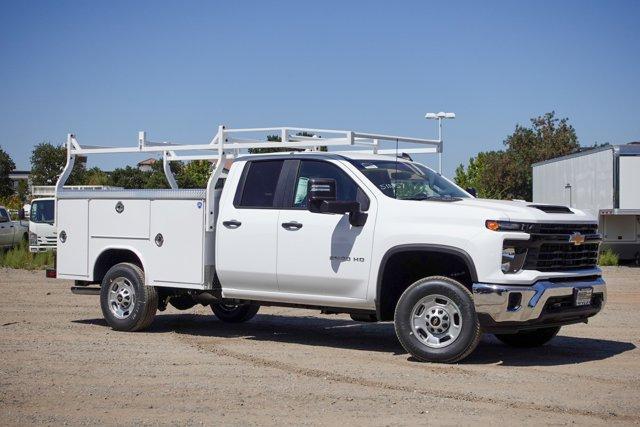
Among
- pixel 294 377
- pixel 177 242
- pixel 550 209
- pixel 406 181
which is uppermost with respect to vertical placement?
pixel 406 181

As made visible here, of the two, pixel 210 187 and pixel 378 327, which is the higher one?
pixel 210 187

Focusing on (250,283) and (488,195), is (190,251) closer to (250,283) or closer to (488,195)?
(250,283)

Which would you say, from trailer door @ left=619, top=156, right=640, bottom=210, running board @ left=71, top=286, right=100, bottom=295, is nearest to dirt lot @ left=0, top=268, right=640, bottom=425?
running board @ left=71, top=286, right=100, bottom=295

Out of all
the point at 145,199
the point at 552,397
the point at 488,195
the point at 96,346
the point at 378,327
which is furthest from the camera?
the point at 488,195

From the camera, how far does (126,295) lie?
37.6ft

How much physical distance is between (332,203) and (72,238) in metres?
4.10

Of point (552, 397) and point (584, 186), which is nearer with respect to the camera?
point (552, 397)

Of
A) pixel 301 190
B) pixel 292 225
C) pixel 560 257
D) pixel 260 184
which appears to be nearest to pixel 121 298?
pixel 260 184

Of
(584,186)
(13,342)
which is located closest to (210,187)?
(13,342)

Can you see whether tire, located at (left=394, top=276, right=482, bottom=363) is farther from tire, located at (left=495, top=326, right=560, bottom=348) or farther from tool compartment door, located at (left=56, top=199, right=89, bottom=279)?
tool compartment door, located at (left=56, top=199, right=89, bottom=279)

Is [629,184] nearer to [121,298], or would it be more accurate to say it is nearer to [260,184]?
[260,184]

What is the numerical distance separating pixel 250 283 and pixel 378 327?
8.49 feet


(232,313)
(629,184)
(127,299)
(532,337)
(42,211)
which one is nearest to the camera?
(532,337)

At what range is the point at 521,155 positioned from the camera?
56.9 m
